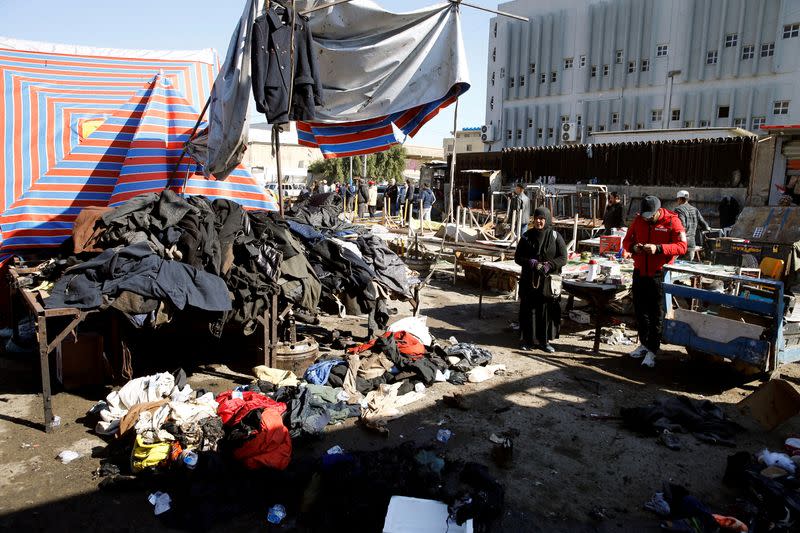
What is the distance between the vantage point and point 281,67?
17.0 ft

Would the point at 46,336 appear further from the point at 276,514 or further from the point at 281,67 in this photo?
the point at 281,67

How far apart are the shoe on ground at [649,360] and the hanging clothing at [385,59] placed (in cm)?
399

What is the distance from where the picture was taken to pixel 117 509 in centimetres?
383

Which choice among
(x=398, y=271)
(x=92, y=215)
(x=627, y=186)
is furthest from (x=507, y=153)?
(x=92, y=215)

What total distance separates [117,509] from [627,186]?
2124cm

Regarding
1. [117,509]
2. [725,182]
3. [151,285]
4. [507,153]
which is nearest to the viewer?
[117,509]

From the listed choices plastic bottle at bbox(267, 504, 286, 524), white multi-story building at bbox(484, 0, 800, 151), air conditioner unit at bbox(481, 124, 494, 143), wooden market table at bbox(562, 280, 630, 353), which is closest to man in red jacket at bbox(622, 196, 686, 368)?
wooden market table at bbox(562, 280, 630, 353)

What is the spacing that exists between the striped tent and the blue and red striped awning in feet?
6.52

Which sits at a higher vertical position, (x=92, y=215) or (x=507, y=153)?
(x=507, y=153)

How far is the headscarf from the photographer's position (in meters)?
7.26

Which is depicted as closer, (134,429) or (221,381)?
(134,429)

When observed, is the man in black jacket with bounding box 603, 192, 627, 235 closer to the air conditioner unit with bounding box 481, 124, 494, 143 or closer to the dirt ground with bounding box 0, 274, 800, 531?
the dirt ground with bounding box 0, 274, 800, 531

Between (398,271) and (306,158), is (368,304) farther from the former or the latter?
(306,158)

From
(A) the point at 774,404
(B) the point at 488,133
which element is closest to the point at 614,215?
(A) the point at 774,404
